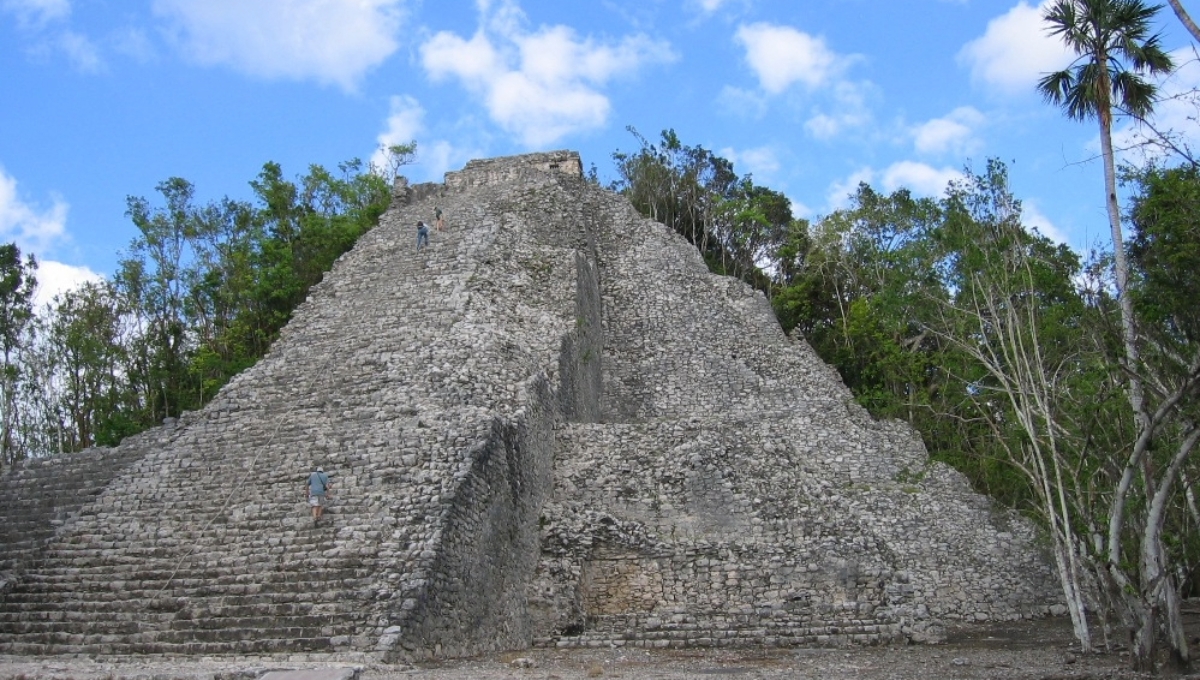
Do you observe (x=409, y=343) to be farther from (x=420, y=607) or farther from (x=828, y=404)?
(x=828, y=404)

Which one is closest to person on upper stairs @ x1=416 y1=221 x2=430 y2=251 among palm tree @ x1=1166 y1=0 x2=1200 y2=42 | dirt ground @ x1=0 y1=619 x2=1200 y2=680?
dirt ground @ x1=0 y1=619 x2=1200 y2=680

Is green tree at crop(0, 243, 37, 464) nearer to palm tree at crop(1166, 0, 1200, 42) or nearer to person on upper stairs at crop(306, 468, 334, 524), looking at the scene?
person on upper stairs at crop(306, 468, 334, 524)

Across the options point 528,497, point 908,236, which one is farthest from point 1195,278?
point 908,236

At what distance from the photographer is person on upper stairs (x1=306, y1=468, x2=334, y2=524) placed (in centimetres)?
1189

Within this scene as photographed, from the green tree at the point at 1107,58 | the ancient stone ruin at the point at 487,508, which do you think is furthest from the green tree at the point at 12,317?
the green tree at the point at 1107,58

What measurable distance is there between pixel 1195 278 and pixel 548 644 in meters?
8.42

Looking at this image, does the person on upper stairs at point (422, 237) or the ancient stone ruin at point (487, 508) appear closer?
the ancient stone ruin at point (487, 508)

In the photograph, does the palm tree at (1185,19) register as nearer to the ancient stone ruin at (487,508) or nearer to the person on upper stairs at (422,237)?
the ancient stone ruin at (487,508)

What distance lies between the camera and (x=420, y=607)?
406 inches

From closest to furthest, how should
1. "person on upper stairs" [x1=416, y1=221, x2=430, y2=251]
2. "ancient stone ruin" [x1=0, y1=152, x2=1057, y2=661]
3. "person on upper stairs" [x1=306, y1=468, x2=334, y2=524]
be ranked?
"ancient stone ruin" [x1=0, y1=152, x2=1057, y2=661], "person on upper stairs" [x1=306, y1=468, x2=334, y2=524], "person on upper stairs" [x1=416, y1=221, x2=430, y2=251]

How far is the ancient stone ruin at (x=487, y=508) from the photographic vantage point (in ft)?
35.8

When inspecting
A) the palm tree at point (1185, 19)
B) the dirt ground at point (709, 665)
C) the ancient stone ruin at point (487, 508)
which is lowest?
the dirt ground at point (709, 665)

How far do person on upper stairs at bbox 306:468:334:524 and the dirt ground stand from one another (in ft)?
8.76

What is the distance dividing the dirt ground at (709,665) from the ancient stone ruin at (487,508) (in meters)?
0.53
